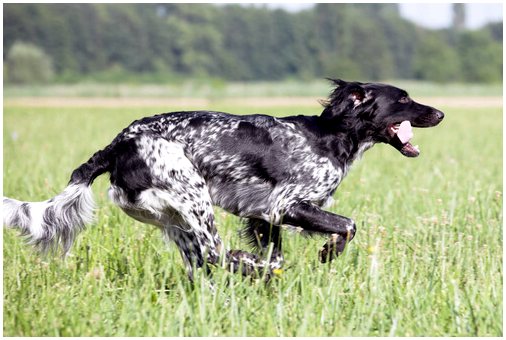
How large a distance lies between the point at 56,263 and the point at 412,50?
222 feet

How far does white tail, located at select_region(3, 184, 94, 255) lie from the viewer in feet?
15.1

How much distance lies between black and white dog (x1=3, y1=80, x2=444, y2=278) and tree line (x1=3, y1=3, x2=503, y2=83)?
48615 mm

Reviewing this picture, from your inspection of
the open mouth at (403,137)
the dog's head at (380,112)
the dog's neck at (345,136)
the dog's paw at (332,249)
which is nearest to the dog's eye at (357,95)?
the dog's head at (380,112)

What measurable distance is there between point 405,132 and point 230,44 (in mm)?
58293

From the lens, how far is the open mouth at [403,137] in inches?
199

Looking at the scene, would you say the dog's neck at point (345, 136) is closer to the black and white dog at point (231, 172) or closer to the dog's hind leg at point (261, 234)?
the black and white dog at point (231, 172)

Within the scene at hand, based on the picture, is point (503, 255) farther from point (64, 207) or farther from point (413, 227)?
point (64, 207)

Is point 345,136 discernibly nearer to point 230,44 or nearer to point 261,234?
point 261,234

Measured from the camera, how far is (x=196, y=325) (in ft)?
12.5

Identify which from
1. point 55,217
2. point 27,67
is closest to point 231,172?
point 55,217

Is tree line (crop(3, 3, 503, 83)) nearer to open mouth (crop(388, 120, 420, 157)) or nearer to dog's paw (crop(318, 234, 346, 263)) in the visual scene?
open mouth (crop(388, 120, 420, 157))

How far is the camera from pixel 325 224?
15.5ft

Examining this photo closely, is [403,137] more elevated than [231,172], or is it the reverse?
[403,137]

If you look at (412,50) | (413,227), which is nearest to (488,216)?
(413,227)
